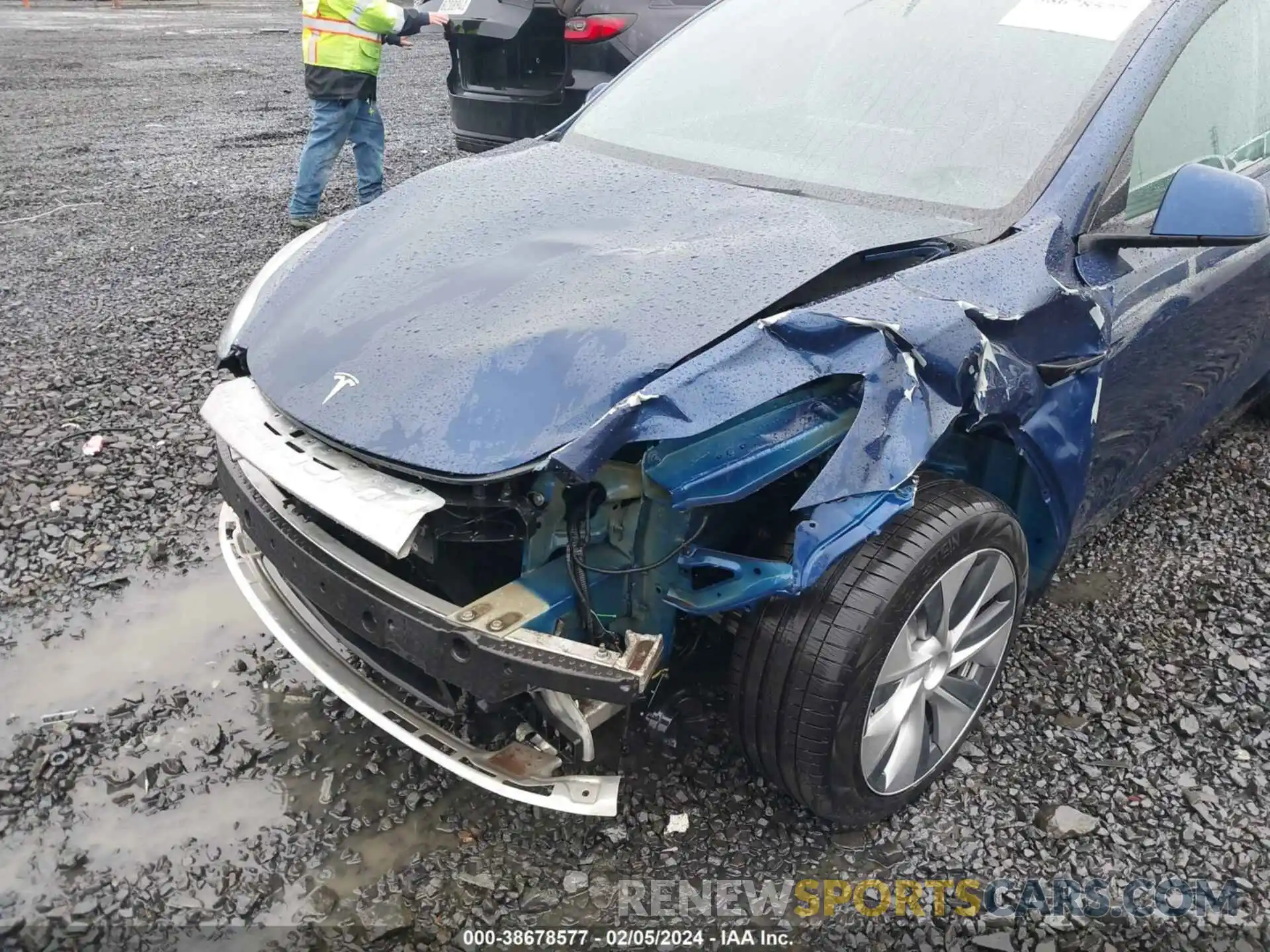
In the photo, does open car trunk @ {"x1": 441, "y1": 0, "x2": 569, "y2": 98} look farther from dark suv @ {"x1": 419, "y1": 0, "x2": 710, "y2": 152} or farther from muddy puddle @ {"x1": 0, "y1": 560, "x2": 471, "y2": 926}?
muddy puddle @ {"x1": 0, "y1": 560, "x2": 471, "y2": 926}

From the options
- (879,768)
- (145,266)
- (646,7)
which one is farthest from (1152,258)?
(145,266)

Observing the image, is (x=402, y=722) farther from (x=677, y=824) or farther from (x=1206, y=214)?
(x=1206, y=214)

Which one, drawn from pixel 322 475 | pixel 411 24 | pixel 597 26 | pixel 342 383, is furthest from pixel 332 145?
pixel 322 475

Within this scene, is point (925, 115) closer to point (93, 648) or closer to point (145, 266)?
point (93, 648)

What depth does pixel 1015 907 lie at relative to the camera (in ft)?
6.69

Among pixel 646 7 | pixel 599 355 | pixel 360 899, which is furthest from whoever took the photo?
pixel 646 7

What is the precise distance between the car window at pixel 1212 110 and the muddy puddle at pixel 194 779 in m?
2.28

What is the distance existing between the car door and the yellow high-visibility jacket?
470 cm

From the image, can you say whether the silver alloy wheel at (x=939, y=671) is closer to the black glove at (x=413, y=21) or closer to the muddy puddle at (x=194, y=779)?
the muddy puddle at (x=194, y=779)

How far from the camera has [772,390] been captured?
1.74m

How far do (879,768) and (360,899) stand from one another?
3.73 ft

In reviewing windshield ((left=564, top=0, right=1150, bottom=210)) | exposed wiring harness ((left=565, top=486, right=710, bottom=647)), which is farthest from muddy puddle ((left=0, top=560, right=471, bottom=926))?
windshield ((left=564, top=0, right=1150, bottom=210))

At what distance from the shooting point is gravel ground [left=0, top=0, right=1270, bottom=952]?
2.03m

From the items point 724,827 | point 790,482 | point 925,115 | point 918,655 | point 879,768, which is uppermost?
point 925,115
